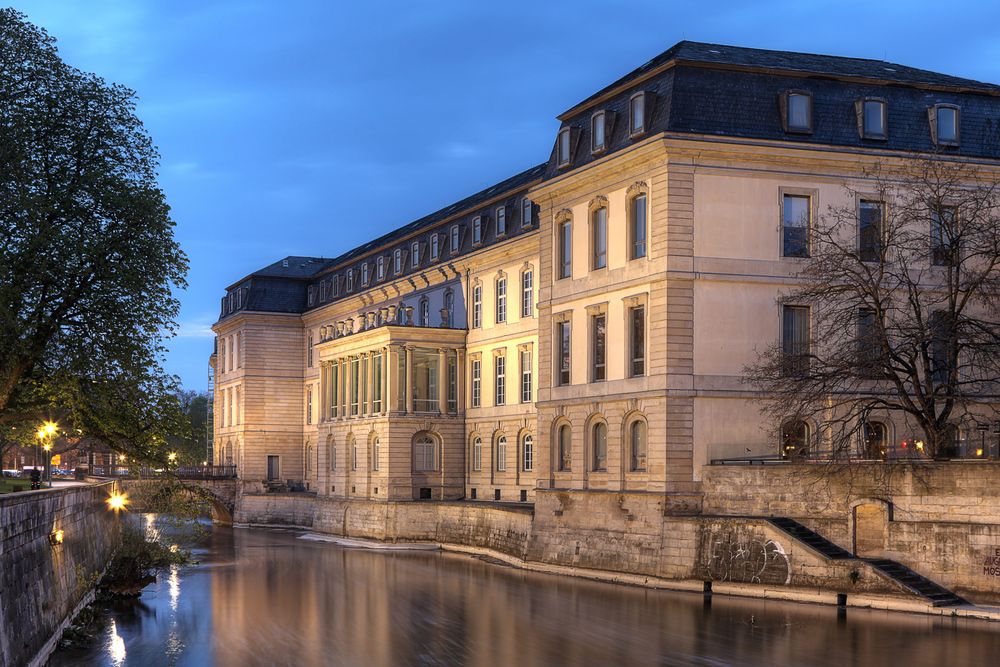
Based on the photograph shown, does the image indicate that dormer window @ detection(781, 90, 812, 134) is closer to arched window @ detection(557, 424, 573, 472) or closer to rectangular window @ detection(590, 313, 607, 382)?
rectangular window @ detection(590, 313, 607, 382)

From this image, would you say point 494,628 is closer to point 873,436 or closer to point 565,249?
point 873,436

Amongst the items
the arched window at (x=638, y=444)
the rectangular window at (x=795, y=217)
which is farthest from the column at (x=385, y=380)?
the rectangular window at (x=795, y=217)

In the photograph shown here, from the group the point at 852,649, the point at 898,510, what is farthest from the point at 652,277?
the point at 852,649

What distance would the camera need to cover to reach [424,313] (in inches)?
2960

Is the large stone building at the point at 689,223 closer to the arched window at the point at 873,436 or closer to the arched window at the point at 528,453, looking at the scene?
the arched window at the point at 873,436

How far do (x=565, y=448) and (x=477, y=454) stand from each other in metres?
18.4

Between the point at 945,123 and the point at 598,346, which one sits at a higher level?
the point at 945,123

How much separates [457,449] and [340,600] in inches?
1058

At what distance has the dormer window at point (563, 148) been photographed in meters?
49.6

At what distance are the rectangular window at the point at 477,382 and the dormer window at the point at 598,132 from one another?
21678mm

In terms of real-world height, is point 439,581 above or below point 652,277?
below

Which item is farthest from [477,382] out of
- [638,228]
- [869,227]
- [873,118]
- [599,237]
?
[873,118]

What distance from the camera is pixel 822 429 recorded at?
1587 inches

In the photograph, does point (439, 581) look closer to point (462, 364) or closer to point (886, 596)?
point (886, 596)
